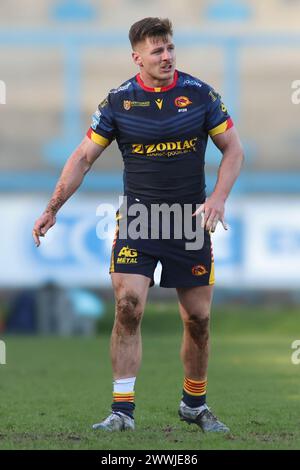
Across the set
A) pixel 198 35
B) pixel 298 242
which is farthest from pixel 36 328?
pixel 198 35

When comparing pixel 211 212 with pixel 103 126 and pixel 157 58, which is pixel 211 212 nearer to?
pixel 103 126

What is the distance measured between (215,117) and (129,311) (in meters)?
1.26

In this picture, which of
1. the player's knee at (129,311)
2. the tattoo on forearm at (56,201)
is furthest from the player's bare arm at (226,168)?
the tattoo on forearm at (56,201)

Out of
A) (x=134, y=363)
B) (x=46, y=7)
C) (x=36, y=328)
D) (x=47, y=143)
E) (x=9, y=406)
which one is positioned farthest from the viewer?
(x=46, y=7)

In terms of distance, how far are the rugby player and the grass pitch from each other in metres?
0.36

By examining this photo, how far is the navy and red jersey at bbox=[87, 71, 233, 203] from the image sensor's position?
7156 millimetres

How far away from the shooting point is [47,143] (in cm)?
2492

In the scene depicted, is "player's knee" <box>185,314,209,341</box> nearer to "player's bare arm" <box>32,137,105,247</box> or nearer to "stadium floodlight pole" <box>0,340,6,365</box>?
→ "player's bare arm" <box>32,137,105,247</box>

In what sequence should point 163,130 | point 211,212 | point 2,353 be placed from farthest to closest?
point 2,353, point 163,130, point 211,212

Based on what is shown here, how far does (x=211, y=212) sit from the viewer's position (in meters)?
7.02

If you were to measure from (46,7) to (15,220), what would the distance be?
877 centimetres

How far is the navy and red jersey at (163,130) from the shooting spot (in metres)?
7.16

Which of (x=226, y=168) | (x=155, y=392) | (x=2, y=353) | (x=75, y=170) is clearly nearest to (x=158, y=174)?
(x=226, y=168)

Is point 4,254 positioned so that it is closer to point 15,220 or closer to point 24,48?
point 15,220
